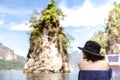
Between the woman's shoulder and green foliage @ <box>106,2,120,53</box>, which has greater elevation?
green foliage @ <box>106,2,120,53</box>

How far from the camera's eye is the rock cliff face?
7456cm

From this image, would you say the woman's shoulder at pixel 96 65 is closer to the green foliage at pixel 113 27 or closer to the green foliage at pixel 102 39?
the green foliage at pixel 113 27

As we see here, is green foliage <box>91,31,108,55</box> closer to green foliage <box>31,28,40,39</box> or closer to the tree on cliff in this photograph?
the tree on cliff

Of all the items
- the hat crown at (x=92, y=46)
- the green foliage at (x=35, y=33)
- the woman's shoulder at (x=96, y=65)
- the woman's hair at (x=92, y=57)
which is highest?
the green foliage at (x=35, y=33)

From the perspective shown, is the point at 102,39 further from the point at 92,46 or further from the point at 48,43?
the point at 92,46

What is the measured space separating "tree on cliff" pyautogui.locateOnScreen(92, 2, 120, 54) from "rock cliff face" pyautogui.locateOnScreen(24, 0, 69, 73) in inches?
652

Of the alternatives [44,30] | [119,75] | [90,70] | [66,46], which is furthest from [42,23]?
[90,70]

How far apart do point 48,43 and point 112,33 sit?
76.5ft

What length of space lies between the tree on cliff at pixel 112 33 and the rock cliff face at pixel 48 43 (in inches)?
652

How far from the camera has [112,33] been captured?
95.3 metres

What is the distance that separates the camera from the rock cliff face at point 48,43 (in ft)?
245

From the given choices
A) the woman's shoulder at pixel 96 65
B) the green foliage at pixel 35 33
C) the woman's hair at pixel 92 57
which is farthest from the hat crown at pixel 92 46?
the green foliage at pixel 35 33

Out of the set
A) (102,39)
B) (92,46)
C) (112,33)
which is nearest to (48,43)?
(112,33)

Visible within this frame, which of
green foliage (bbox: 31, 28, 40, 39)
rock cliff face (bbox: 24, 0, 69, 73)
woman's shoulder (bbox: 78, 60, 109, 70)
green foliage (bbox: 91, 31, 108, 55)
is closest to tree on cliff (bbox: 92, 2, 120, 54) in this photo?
green foliage (bbox: 91, 31, 108, 55)
